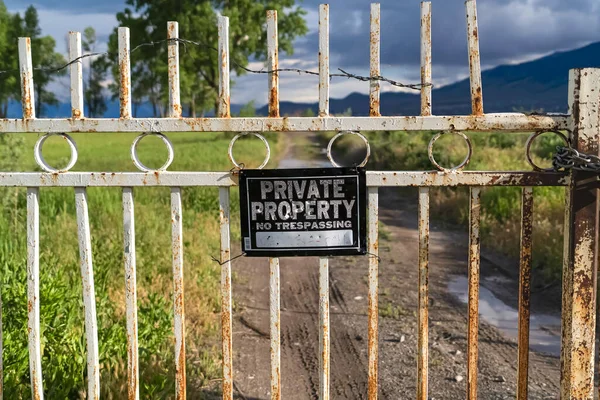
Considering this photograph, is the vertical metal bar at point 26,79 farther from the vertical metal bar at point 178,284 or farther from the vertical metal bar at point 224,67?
the vertical metal bar at point 224,67

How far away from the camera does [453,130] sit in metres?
2.83

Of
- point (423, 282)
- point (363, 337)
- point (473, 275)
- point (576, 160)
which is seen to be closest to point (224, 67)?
point (423, 282)

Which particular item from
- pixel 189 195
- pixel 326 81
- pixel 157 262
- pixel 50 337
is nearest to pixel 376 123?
pixel 326 81

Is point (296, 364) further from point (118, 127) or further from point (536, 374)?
point (118, 127)

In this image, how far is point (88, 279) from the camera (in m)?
3.11

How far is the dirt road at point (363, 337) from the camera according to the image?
470 cm

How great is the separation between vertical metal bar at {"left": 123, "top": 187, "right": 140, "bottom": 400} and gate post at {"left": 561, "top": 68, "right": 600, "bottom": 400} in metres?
1.98

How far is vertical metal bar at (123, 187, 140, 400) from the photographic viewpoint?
3008mm

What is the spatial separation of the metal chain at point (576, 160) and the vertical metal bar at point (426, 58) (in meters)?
0.60

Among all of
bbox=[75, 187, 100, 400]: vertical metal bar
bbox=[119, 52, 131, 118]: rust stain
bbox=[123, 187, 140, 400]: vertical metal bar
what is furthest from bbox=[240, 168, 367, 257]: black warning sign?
bbox=[75, 187, 100, 400]: vertical metal bar

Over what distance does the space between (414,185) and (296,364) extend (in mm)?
2653

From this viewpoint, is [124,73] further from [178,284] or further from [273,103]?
[178,284]

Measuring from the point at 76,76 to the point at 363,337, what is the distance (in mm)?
3530

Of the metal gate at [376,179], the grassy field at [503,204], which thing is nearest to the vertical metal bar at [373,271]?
the metal gate at [376,179]
